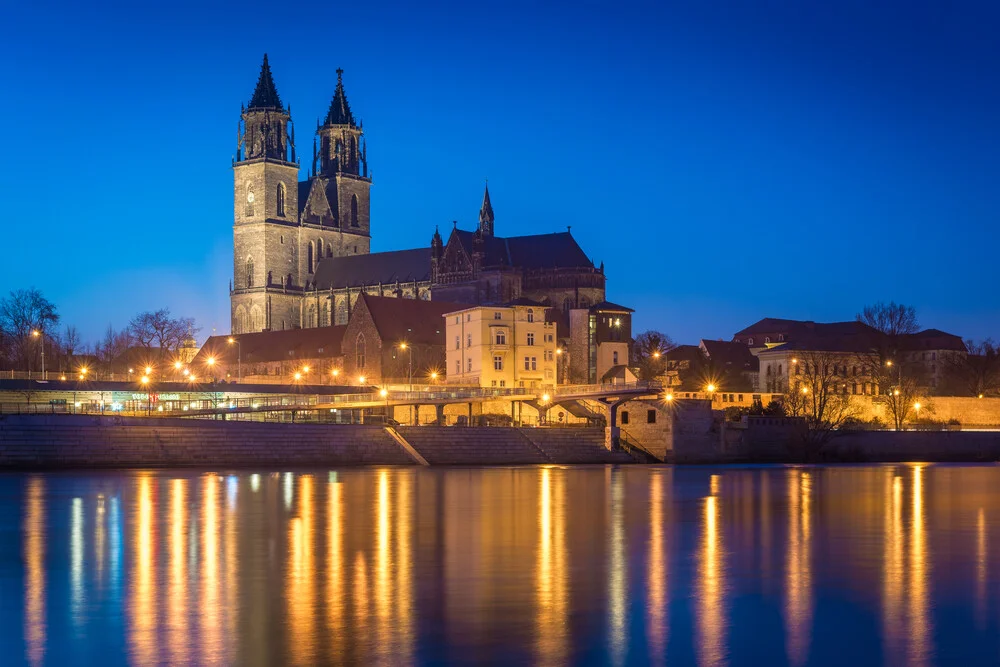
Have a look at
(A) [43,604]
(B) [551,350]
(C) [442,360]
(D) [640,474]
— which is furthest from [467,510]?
(C) [442,360]

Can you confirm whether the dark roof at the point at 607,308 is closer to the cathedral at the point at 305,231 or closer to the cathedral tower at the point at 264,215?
the cathedral at the point at 305,231

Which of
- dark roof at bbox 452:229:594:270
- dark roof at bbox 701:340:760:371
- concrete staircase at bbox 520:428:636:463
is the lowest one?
concrete staircase at bbox 520:428:636:463

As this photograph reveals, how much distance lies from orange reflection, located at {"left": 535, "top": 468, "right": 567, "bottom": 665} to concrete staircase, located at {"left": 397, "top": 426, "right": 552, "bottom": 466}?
29.2m

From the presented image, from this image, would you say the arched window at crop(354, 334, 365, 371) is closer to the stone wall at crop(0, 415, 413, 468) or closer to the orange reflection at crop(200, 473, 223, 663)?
the stone wall at crop(0, 415, 413, 468)

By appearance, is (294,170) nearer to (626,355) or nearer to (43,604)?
(626,355)

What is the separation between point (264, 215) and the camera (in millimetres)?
169125

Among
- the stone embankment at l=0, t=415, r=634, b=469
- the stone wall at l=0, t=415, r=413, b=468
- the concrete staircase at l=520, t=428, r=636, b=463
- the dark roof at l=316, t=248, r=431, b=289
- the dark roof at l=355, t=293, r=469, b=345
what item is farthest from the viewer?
the dark roof at l=316, t=248, r=431, b=289

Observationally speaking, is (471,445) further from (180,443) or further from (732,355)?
(732,355)

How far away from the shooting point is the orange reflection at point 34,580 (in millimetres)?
17383

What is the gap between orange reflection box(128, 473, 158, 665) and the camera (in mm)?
17016

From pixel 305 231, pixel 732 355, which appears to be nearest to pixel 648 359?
pixel 732 355

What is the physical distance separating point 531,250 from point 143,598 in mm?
116071

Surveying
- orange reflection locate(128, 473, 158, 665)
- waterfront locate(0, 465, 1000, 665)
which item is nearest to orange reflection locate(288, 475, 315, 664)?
waterfront locate(0, 465, 1000, 665)

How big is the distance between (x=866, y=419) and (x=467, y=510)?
72.7 meters
